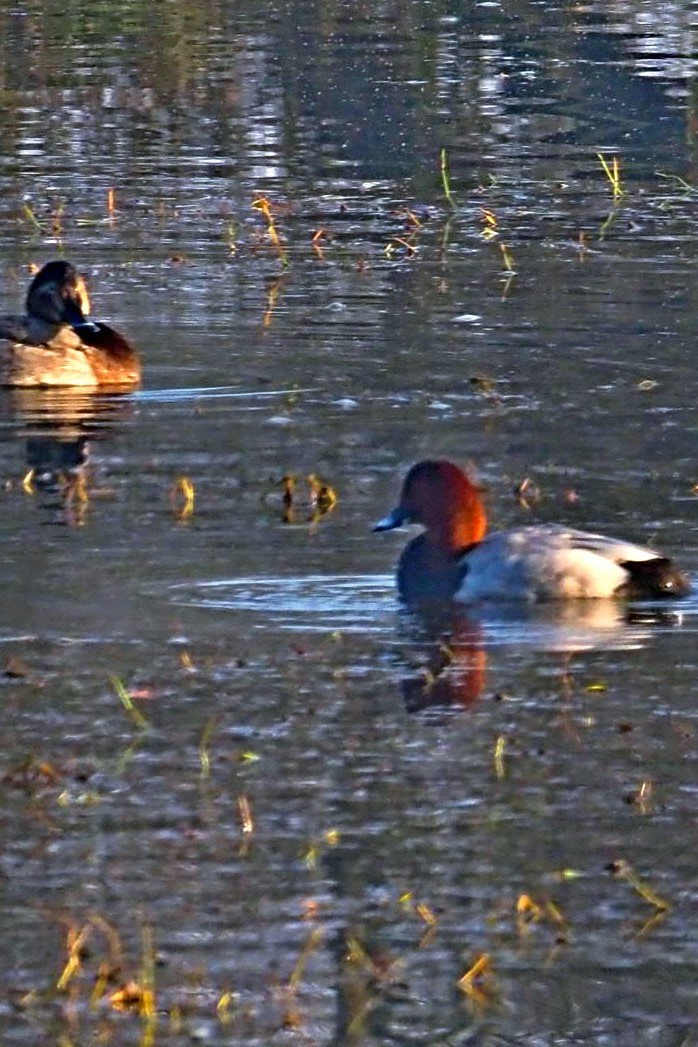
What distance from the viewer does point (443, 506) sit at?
996 cm

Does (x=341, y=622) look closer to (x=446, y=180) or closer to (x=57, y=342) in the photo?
(x=57, y=342)

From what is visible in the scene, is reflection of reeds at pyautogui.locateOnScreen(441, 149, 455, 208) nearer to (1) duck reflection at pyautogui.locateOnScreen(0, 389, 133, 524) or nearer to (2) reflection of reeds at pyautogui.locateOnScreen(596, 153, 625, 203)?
(2) reflection of reeds at pyautogui.locateOnScreen(596, 153, 625, 203)

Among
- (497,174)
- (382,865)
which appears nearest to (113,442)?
(382,865)

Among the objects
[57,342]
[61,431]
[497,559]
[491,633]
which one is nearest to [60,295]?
[57,342]

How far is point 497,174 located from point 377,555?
10281 millimetres

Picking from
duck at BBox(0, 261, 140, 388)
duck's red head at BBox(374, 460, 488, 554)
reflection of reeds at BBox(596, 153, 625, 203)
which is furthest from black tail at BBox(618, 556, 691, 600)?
reflection of reeds at BBox(596, 153, 625, 203)

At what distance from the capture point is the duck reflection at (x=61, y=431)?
11680 millimetres

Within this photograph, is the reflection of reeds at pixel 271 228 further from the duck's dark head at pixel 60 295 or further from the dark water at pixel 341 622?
the duck's dark head at pixel 60 295

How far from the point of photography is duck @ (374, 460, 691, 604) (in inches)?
373

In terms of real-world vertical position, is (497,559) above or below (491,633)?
above

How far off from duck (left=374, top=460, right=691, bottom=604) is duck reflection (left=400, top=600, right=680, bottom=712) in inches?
1.9

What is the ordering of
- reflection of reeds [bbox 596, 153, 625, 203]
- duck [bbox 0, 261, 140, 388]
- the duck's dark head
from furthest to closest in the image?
reflection of reeds [bbox 596, 153, 625, 203] → the duck's dark head → duck [bbox 0, 261, 140, 388]

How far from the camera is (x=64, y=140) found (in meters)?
22.3

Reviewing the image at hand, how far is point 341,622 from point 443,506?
76cm
